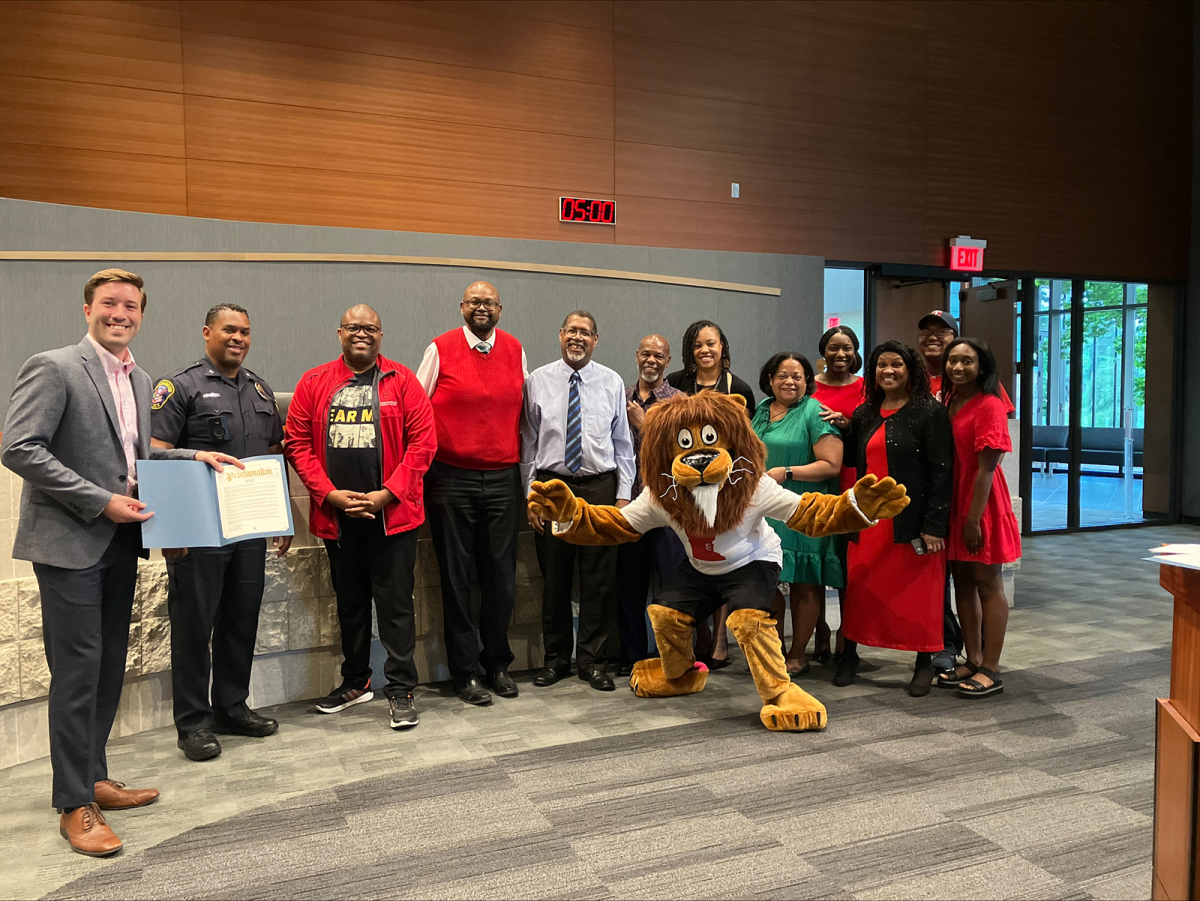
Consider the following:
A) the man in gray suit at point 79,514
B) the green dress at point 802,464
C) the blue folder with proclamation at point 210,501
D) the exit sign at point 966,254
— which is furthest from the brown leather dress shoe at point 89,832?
the exit sign at point 966,254

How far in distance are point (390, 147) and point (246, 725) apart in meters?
3.83

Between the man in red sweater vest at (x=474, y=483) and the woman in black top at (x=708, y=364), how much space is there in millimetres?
801

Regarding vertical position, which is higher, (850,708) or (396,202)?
(396,202)

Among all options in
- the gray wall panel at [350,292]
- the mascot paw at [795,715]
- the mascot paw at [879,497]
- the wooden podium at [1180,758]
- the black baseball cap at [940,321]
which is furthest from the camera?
the gray wall panel at [350,292]

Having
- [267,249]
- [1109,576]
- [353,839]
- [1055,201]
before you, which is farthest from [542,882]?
[1055,201]

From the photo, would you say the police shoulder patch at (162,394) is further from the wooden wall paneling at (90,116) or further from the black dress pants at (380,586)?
the wooden wall paneling at (90,116)

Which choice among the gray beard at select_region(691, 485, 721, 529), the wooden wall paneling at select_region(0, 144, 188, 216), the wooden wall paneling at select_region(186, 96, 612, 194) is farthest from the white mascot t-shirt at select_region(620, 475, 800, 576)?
the wooden wall paneling at select_region(0, 144, 188, 216)

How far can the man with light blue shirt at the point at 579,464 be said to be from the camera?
143 inches

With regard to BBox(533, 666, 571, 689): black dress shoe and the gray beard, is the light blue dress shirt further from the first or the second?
BBox(533, 666, 571, 689): black dress shoe

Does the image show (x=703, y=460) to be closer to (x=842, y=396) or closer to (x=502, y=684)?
(x=842, y=396)

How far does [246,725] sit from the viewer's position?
312cm

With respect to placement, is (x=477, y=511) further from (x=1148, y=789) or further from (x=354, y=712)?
(x=1148, y=789)

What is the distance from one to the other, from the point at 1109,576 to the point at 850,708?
3.67 m

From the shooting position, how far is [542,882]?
7.02 feet
